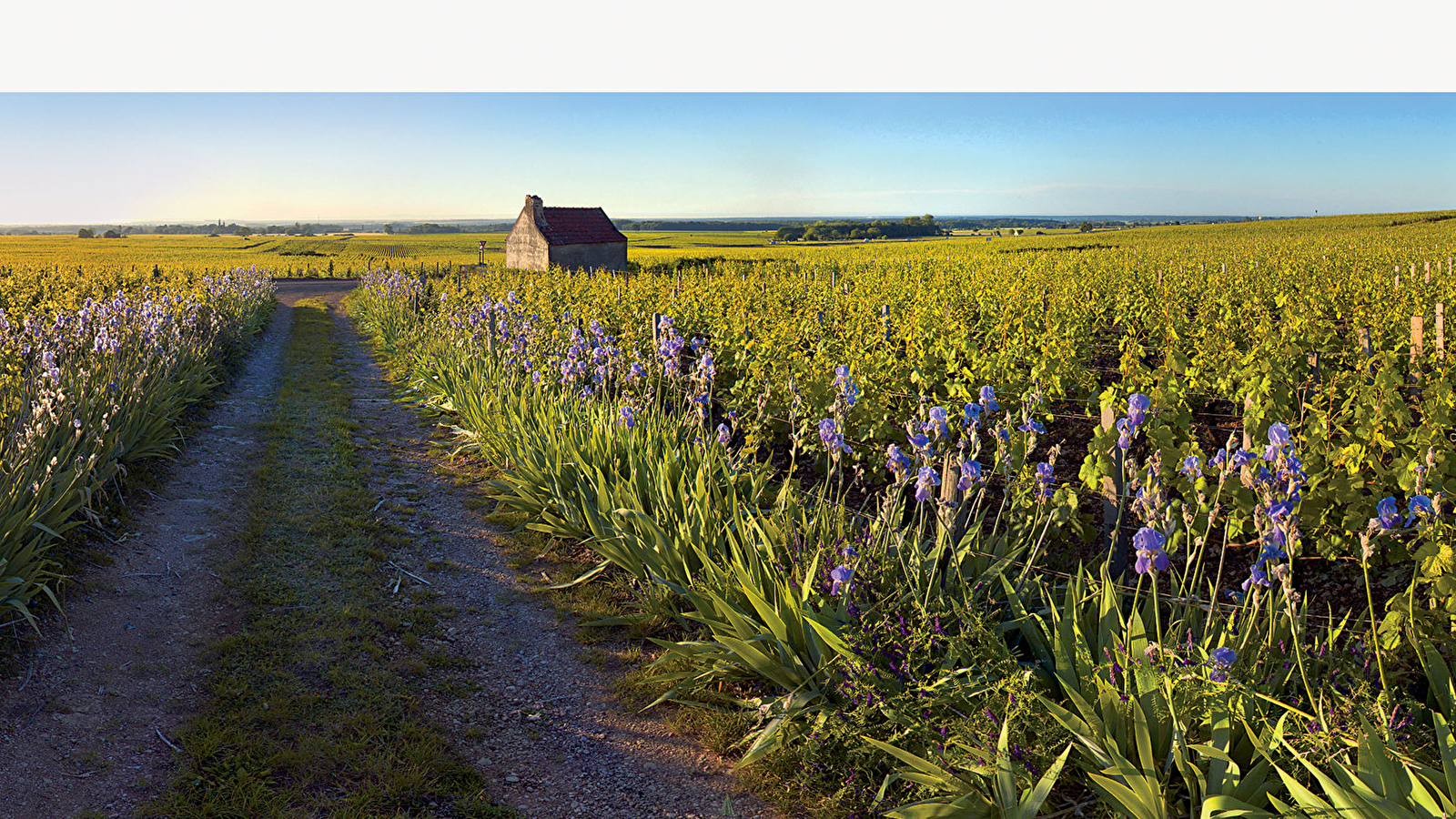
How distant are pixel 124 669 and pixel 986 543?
4.57m

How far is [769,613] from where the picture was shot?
375 centimetres

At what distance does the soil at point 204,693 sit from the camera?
3.38 m

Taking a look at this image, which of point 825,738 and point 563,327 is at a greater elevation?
point 563,327

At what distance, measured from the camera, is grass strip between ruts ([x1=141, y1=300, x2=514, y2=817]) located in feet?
10.9

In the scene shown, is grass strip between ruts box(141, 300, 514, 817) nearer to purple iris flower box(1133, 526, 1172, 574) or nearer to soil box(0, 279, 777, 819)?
soil box(0, 279, 777, 819)

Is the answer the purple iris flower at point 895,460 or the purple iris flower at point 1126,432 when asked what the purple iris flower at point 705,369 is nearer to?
the purple iris flower at point 895,460

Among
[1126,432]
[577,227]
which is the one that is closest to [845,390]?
[1126,432]

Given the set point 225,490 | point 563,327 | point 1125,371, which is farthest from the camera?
point 563,327

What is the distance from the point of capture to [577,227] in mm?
39344

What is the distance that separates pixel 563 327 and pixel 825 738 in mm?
8499

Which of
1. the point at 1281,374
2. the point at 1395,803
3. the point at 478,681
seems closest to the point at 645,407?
the point at 478,681

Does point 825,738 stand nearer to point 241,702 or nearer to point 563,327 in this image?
point 241,702

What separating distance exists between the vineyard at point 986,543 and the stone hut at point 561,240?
89.3ft

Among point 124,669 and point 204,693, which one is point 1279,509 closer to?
point 204,693
